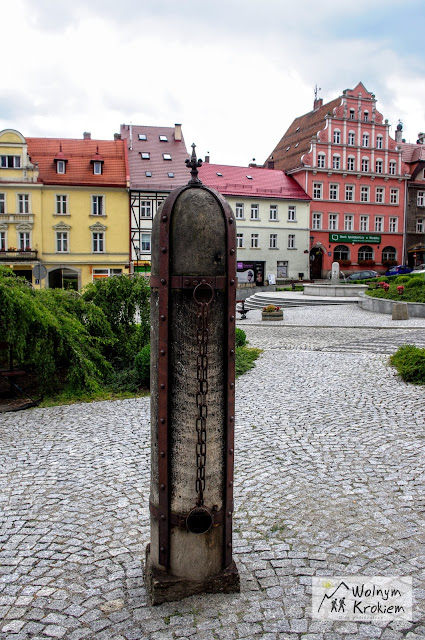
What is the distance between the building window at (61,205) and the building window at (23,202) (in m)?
2.05

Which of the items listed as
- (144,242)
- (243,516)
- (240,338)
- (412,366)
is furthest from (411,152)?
(243,516)

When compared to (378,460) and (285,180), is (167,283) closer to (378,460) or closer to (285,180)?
(378,460)

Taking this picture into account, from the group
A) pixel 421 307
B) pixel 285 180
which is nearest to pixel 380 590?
pixel 421 307

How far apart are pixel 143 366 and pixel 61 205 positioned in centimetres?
3278

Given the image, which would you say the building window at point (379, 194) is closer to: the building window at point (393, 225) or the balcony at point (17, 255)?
the building window at point (393, 225)

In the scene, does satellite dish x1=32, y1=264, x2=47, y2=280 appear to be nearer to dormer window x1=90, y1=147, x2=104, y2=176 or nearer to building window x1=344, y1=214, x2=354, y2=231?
dormer window x1=90, y1=147, x2=104, y2=176

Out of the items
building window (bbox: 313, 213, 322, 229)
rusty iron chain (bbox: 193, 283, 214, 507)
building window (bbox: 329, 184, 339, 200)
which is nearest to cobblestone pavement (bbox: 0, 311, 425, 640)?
rusty iron chain (bbox: 193, 283, 214, 507)

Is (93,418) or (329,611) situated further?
(93,418)

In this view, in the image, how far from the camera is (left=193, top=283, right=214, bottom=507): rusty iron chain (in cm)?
318

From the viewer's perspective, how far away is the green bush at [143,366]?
911 centimetres

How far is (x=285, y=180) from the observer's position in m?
49.6

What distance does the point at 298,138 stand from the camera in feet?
173

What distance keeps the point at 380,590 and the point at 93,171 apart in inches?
1573

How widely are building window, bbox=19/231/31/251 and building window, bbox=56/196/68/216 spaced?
106 inches
